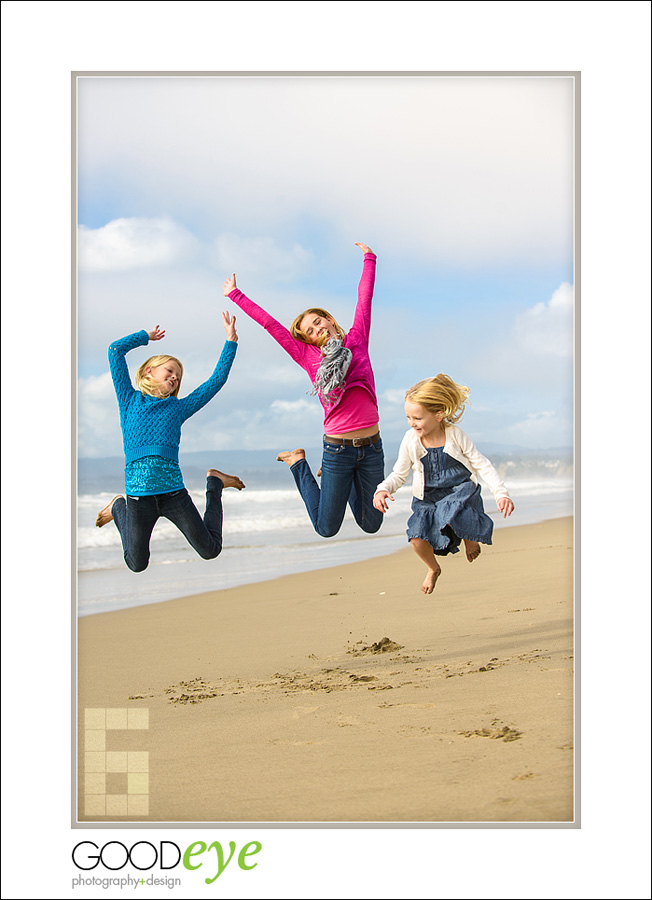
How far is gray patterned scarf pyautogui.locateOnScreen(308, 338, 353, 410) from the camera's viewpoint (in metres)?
4.22

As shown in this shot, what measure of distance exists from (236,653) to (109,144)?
2720 millimetres

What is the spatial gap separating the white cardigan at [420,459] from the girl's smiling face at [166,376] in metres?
1.12

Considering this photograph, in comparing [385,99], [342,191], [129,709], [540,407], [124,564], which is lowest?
[129,709]

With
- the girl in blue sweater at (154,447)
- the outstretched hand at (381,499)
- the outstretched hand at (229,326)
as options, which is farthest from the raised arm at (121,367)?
the outstretched hand at (381,499)

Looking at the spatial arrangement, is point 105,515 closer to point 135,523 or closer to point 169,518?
point 135,523

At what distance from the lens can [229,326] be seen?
4344 millimetres

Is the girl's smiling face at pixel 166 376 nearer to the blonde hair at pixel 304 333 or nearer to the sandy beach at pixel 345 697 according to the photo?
the blonde hair at pixel 304 333

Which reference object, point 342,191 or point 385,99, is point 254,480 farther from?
point 385,99

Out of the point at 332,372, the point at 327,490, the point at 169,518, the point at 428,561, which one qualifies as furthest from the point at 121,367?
the point at 428,561

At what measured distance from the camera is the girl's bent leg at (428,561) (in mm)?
4316

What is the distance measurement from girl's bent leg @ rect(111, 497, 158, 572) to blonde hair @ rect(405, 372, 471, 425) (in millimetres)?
1372

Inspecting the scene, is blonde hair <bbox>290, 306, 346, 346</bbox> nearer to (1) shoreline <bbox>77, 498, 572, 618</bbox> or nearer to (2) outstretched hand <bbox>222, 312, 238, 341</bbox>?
(2) outstretched hand <bbox>222, 312, 238, 341</bbox>

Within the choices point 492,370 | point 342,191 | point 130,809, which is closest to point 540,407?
point 492,370

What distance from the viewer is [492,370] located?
4.42 metres
